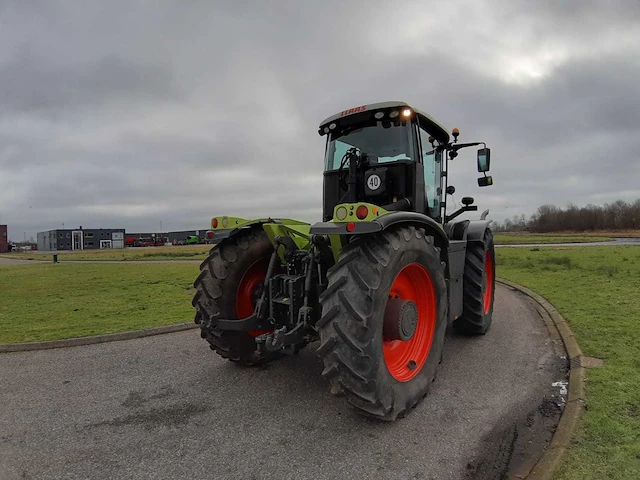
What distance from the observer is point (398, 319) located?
11.4 ft

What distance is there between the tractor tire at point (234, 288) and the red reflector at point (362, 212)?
1.58m

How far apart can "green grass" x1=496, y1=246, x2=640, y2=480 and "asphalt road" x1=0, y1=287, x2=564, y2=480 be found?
36cm

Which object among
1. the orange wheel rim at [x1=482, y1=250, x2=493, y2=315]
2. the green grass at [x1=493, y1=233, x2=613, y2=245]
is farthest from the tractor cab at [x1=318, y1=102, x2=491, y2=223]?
the green grass at [x1=493, y1=233, x2=613, y2=245]

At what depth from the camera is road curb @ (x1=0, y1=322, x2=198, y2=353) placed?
5355mm

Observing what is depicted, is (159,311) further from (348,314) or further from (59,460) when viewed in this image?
(348,314)

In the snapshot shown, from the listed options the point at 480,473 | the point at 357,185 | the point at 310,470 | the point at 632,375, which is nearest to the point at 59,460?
the point at 310,470

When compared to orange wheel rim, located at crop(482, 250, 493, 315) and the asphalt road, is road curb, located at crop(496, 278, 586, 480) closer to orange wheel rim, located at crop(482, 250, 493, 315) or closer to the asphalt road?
the asphalt road

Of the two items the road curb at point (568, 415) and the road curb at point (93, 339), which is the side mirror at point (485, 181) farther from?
the road curb at point (93, 339)

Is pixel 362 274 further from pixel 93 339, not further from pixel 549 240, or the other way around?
pixel 549 240

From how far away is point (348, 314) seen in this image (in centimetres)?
302

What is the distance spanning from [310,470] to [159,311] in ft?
19.8

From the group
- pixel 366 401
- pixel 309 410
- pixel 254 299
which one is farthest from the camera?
pixel 254 299

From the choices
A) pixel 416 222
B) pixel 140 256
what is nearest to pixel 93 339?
pixel 416 222

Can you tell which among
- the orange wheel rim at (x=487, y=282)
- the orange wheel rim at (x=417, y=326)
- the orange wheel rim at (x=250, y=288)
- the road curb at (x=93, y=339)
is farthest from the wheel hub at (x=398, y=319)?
the road curb at (x=93, y=339)
